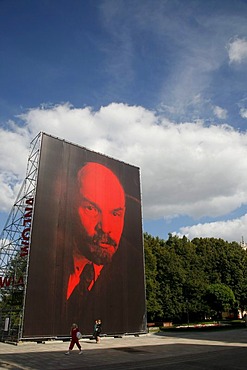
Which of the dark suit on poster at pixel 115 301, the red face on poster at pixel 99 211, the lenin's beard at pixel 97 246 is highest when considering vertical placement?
the red face on poster at pixel 99 211

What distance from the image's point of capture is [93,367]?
12.1 m

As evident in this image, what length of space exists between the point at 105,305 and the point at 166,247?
78.9 ft

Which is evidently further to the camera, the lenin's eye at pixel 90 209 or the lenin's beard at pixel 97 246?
the lenin's eye at pixel 90 209

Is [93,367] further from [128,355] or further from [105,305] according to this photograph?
[105,305]

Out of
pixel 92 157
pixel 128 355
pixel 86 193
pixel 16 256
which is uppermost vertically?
pixel 92 157

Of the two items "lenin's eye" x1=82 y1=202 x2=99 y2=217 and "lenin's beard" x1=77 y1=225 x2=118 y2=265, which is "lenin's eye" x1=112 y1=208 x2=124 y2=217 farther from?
"lenin's beard" x1=77 y1=225 x2=118 y2=265

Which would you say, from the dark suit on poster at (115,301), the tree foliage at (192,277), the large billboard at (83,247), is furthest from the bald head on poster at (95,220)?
the tree foliage at (192,277)

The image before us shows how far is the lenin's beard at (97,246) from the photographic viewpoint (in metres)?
24.5

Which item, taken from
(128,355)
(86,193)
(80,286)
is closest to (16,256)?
(80,286)

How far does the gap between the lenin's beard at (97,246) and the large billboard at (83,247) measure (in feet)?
0.23

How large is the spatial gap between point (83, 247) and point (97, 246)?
1.47 metres

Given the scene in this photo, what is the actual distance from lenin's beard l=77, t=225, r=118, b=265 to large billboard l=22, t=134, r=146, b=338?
71 millimetres

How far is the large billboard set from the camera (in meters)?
21.4

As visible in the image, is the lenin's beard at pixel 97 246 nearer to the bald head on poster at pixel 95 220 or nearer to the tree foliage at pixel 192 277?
the bald head on poster at pixel 95 220
